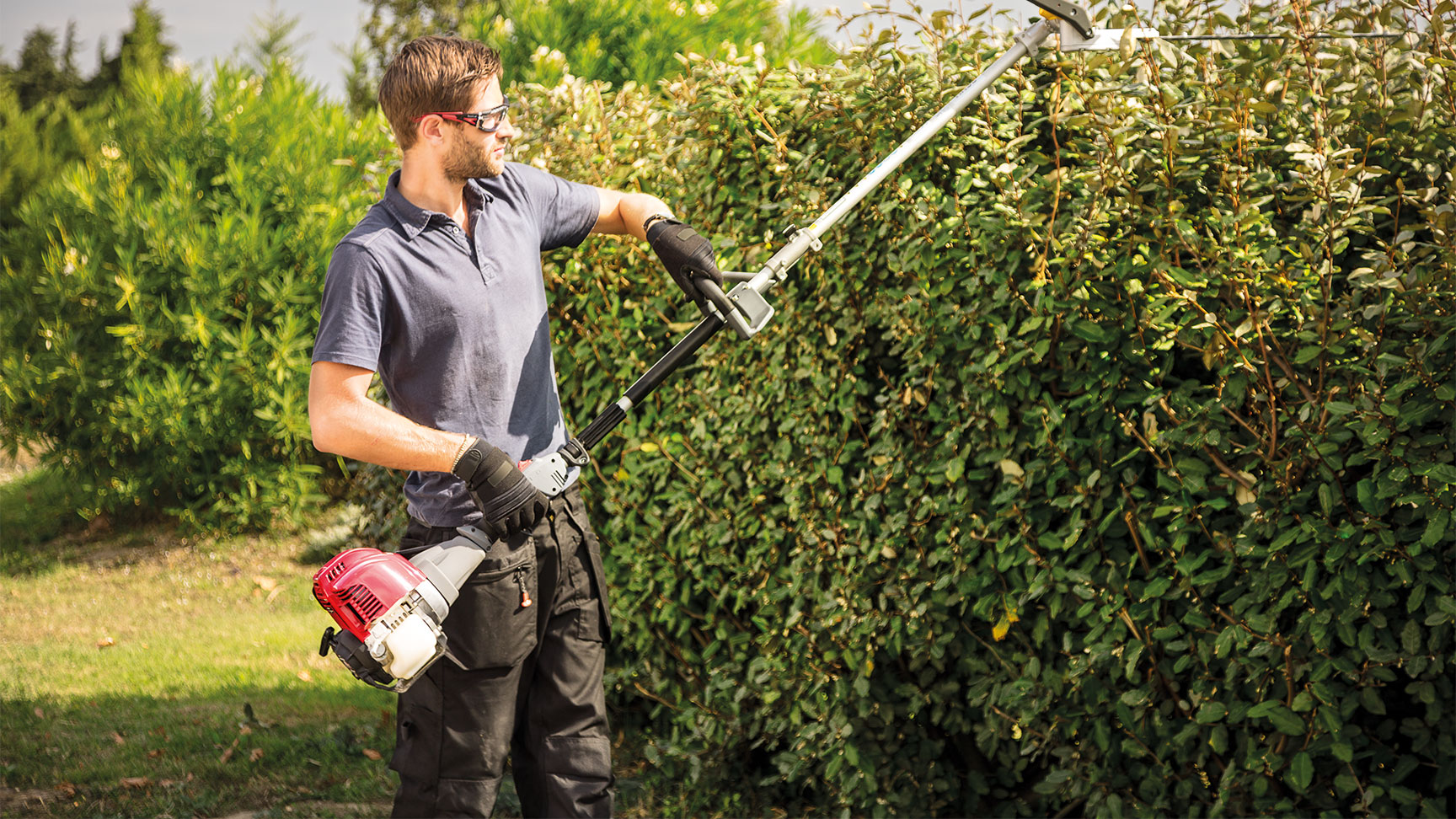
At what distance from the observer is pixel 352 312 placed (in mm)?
2484

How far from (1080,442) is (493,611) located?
147 centimetres

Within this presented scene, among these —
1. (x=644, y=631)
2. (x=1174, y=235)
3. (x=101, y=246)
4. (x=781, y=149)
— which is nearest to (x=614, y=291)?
(x=781, y=149)

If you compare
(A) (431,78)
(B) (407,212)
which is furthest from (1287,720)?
(A) (431,78)

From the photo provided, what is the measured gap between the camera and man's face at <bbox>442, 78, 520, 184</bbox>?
2664 mm

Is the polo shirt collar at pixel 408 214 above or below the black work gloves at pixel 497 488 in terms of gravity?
above

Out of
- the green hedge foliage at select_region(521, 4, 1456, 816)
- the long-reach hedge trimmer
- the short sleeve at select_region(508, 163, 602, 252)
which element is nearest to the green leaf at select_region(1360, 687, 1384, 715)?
the green hedge foliage at select_region(521, 4, 1456, 816)

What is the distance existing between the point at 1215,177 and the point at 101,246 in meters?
8.16

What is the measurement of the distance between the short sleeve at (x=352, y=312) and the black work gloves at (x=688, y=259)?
0.69 meters

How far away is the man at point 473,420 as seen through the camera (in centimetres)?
249

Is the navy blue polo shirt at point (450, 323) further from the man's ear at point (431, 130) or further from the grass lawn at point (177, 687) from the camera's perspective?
the grass lawn at point (177, 687)

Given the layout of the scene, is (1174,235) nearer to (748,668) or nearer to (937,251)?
(937,251)

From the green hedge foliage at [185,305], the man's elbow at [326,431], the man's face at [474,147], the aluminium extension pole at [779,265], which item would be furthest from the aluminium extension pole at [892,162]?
the green hedge foliage at [185,305]

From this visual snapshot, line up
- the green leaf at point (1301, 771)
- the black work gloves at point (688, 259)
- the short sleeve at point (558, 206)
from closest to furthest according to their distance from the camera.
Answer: the green leaf at point (1301, 771) → the black work gloves at point (688, 259) → the short sleeve at point (558, 206)

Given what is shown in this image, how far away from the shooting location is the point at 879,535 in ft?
10.2
